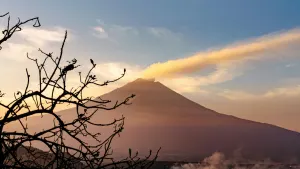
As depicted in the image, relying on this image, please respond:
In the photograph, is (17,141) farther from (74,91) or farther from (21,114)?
(74,91)

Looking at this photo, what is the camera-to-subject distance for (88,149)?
12.2 ft

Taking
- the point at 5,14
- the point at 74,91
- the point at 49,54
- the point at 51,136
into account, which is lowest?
the point at 51,136

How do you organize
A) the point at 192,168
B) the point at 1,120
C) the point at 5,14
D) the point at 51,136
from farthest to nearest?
the point at 192,168 → the point at 5,14 → the point at 51,136 → the point at 1,120

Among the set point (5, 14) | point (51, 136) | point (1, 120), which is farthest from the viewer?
point (5, 14)

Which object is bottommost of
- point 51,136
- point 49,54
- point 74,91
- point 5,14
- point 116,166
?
point 116,166

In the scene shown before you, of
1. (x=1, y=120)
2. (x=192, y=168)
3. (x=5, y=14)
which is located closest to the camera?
(x=1, y=120)

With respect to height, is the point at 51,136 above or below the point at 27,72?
below

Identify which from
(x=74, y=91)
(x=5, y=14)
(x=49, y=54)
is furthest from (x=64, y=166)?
(x=5, y=14)

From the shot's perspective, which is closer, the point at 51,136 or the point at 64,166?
the point at 64,166

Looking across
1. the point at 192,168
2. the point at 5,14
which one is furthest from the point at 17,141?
the point at 192,168

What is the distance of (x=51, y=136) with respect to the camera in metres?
3.70

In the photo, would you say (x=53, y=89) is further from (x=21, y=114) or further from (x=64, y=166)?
(x=64, y=166)

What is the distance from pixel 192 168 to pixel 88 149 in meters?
184

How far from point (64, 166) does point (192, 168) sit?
18473cm
